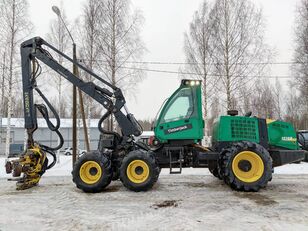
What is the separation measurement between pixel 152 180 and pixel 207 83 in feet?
43.8

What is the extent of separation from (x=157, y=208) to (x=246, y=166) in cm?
284

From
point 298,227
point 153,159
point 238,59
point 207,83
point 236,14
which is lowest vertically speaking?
point 298,227

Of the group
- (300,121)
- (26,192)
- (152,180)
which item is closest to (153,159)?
(152,180)

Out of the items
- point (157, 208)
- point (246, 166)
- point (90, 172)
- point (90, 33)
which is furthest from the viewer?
point (90, 33)

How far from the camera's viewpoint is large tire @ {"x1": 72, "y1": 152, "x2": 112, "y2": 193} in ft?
25.3

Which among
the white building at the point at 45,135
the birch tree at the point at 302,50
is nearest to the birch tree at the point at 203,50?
the birch tree at the point at 302,50

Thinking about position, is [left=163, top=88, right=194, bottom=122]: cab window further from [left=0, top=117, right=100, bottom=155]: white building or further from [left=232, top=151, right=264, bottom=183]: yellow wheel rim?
[left=0, top=117, right=100, bottom=155]: white building

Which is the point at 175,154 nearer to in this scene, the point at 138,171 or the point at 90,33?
the point at 138,171

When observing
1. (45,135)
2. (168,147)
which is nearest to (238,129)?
(168,147)

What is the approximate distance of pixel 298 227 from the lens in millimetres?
4754

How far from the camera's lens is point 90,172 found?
7875mm

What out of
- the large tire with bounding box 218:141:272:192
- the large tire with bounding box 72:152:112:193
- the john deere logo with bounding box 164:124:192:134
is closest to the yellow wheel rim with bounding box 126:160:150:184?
the large tire with bounding box 72:152:112:193

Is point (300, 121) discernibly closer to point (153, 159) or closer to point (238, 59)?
point (238, 59)

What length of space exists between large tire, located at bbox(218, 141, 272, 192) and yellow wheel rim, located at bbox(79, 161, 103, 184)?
3231 millimetres
